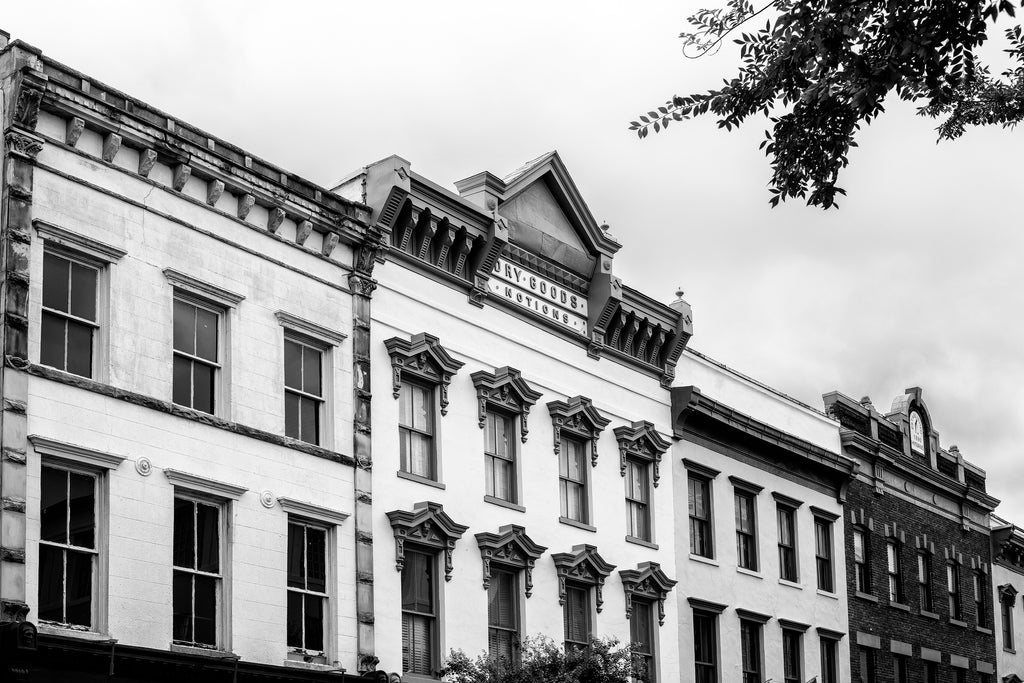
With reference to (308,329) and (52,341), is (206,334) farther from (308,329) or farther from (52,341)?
(52,341)

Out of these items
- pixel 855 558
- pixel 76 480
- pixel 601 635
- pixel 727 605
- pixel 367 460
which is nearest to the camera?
pixel 76 480

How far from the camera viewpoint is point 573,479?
1165 inches

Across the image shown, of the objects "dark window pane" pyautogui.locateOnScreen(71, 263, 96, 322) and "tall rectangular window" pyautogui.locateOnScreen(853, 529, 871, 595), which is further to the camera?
"tall rectangular window" pyautogui.locateOnScreen(853, 529, 871, 595)

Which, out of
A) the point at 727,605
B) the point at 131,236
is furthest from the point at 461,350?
the point at 727,605

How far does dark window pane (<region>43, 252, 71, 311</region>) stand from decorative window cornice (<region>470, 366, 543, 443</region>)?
8.63m

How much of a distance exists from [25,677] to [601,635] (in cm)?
1322

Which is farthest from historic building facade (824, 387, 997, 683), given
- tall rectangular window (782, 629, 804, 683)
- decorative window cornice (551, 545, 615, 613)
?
decorative window cornice (551, 545, 615, 613)

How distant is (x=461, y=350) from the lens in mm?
27266

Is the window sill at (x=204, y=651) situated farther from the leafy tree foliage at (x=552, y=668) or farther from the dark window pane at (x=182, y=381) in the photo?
the leafy tree foliage at (x=552, y=668)

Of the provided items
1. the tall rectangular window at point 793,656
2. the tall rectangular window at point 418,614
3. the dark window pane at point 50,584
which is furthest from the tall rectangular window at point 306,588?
the tall rectangular window at point 793,656

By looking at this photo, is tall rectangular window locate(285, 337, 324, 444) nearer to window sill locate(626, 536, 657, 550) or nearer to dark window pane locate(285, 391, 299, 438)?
dark window pane locate(285, 391, 299, 438)

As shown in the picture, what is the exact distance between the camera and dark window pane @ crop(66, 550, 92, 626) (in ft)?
64.3

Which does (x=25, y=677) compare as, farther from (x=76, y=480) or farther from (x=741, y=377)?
(x=741, y=377)

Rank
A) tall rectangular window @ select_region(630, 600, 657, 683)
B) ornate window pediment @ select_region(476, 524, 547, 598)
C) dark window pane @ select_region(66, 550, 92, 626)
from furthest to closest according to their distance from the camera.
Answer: tall rectangular window @ select_region(630, 600, 657, 683)
ornate window pediment @ select_region(476, 524, 547, 598)
dark window pane @ select_region(66, 550, 92, 626)
